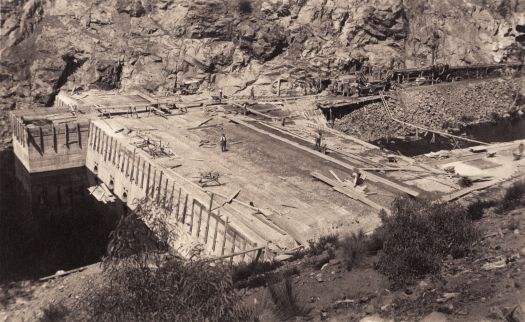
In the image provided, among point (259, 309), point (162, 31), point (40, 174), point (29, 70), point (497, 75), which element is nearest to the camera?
point (259, 309)

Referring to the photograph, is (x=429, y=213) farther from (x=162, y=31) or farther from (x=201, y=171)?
(x=162, y=31)

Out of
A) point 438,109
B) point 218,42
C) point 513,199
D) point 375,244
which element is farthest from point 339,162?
point 218,42

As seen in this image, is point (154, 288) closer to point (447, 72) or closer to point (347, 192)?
point (347, 192)

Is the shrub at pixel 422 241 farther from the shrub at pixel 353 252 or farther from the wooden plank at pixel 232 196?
the wooden plank at pixel 232 196

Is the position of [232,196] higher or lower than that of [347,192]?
lower

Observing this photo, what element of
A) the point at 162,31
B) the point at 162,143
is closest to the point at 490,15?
the point at 162,31

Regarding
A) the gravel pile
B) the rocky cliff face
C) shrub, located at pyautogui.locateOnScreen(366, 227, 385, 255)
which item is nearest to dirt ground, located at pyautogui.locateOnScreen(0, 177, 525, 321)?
shrub, located at pyautogui.locateOnScreen(366, 227, 385, 255)
